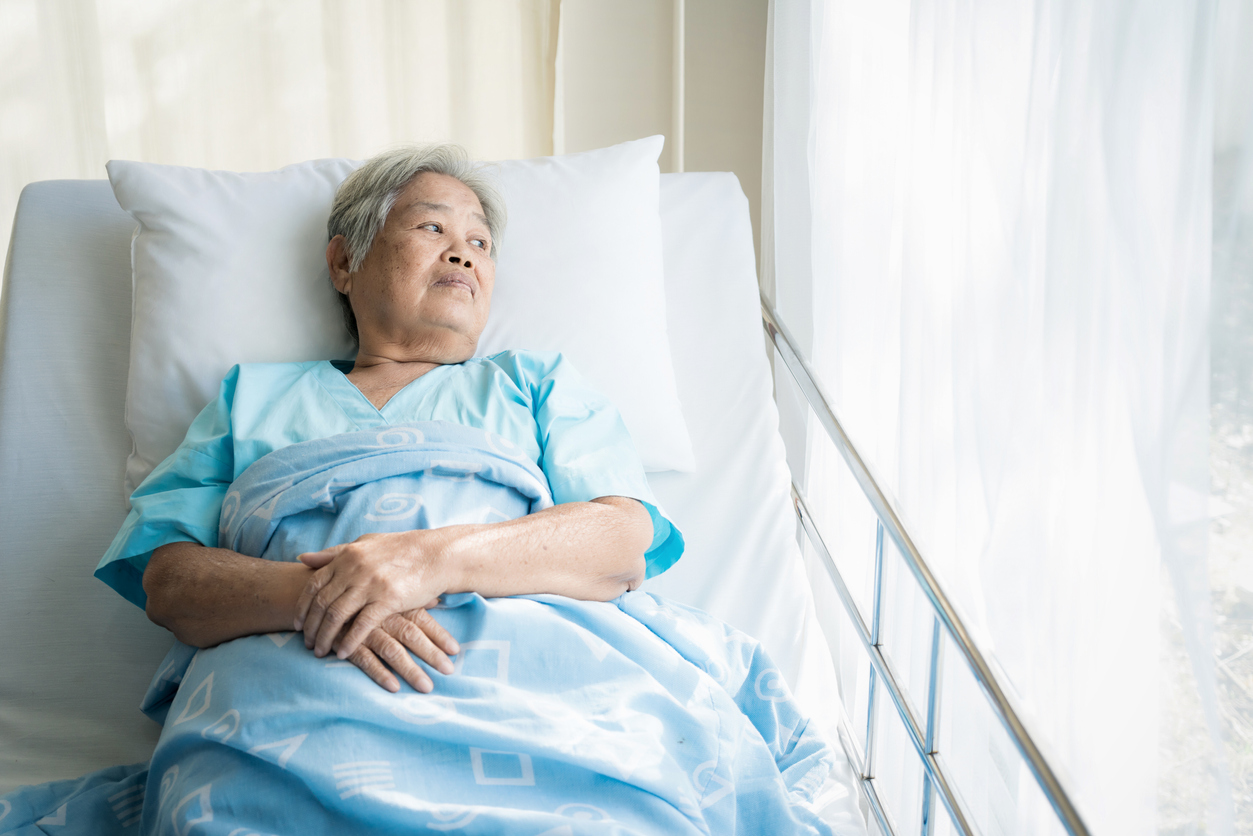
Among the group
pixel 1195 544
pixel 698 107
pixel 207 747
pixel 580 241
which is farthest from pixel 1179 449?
pixel 698 107

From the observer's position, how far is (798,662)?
1.43m

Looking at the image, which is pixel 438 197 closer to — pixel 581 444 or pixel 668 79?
pixel 581 444

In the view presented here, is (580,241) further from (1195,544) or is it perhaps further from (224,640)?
(1195,544)

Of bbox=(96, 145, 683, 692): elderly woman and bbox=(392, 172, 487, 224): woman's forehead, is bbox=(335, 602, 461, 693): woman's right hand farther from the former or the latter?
bbox=(392, 172, 487, 224): woman's forehead

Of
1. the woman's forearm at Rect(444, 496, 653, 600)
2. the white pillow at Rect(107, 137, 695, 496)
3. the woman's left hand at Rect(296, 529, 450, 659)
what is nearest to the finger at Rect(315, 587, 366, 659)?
the woman's left hand at Rect(296, 529, 450, 659)

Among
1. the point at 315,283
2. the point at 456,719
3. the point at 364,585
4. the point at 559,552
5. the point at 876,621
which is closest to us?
the point at 456,719

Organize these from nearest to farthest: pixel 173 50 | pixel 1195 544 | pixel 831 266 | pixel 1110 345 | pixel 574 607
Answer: pixel 1195 544 → pixel 1110 345 → pixel 574 607 → pixel 831 266 → pixel 173 50

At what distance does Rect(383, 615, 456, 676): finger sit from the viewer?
98 cm

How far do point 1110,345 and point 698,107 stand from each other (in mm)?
2068

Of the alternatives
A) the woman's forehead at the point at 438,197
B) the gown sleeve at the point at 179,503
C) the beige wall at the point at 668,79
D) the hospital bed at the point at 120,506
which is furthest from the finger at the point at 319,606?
the beige wall at the point at 668,79

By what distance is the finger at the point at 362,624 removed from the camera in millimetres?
994

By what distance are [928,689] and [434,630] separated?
1.87 ft

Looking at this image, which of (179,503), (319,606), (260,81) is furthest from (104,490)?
(260,81)

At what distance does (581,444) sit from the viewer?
4.36 feet
